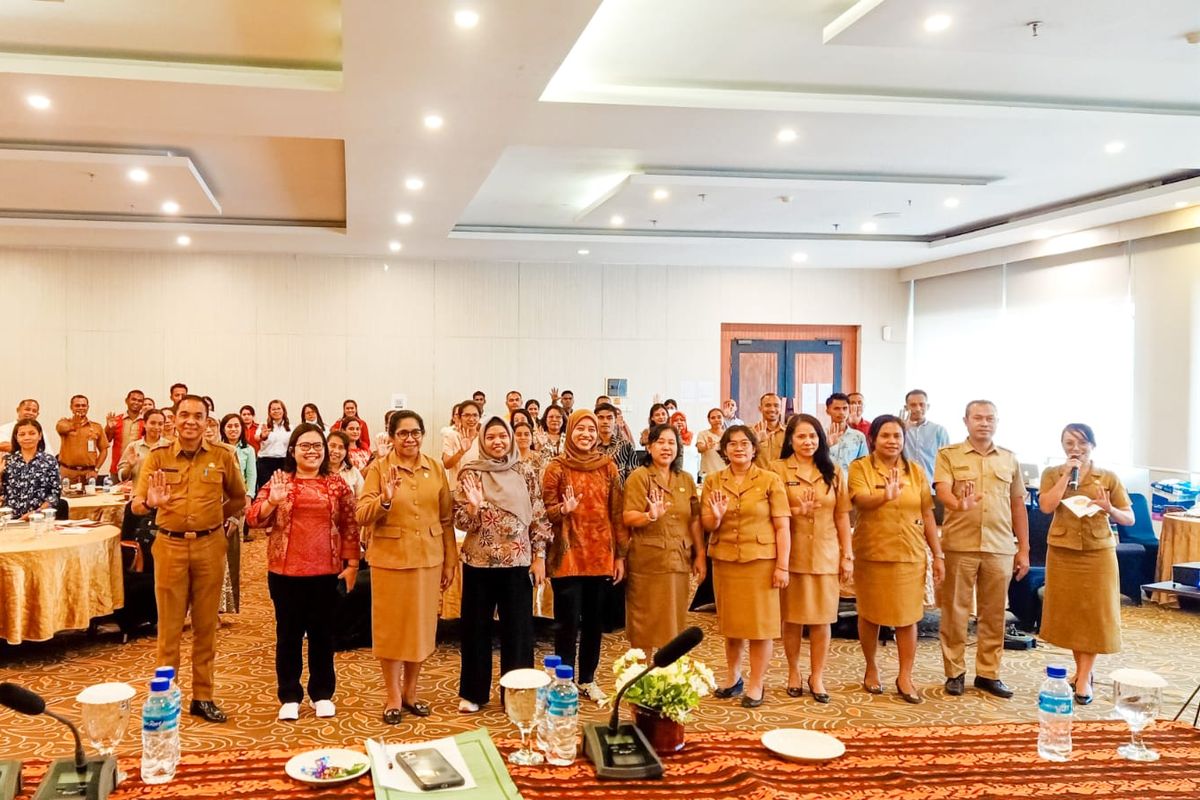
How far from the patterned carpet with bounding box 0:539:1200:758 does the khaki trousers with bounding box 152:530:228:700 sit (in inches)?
13.0

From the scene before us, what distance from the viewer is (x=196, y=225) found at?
9.98 metres

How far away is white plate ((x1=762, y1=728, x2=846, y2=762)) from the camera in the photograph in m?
2.39

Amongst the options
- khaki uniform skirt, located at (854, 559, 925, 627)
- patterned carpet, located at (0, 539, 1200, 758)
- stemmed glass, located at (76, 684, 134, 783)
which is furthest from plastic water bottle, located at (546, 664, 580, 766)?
khaki uniform skirt, located at (854, 559, 925, 627)

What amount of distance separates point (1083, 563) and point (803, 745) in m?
3.36

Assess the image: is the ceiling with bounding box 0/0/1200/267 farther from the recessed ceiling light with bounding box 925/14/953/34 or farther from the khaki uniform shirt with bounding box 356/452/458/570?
the khaki uniform shirt with bounding box 356/452/458/570

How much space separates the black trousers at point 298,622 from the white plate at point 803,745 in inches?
111

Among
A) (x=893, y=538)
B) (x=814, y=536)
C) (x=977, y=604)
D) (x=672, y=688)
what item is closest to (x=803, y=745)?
(x=672, y=688)

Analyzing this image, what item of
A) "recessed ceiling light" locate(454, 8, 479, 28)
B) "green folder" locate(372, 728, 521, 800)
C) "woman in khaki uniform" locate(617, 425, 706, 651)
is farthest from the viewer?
"woman in khaki uniform" locate(617, 425, 706, 651)

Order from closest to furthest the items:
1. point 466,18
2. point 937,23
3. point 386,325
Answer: point 466,18
point 937,23
point 386,325

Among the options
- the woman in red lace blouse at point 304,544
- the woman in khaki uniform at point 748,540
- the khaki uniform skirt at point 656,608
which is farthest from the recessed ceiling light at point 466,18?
the khaki uniform skirt at point 656,608

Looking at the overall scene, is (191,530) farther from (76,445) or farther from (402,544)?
(76,445)

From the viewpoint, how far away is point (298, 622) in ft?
15.2

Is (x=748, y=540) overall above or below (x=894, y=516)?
below

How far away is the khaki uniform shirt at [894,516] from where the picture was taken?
5.09 meters
